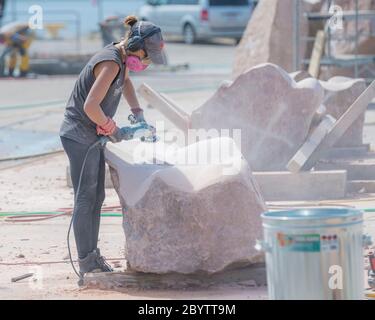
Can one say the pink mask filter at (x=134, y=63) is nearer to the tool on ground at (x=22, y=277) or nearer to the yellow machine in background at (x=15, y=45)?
the tool on ground at (x=22, y=277)

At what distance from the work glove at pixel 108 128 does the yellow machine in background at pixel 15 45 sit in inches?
690

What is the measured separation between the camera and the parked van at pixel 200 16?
104 ft

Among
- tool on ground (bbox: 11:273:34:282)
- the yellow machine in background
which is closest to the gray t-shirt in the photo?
tool on ground (bbox: 11:273:34:282)

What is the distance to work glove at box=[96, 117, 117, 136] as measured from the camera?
6809 millimetres

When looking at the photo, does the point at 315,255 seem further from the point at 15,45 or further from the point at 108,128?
the point at 15,45

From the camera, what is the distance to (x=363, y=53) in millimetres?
18203

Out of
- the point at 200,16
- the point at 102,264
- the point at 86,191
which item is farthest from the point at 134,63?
the point at 200,16

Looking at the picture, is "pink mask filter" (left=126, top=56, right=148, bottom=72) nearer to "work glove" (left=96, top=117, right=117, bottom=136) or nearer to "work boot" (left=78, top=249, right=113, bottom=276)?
"work glove" (left=96, top=117, right=117, bottom=136)

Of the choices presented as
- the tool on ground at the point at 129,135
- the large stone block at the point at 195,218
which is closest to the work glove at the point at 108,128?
the tool on ground at the point at 129,135

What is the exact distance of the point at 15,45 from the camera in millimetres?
24297

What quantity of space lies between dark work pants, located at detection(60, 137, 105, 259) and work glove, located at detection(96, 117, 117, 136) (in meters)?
0.21

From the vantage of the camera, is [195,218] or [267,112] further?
[267,112]

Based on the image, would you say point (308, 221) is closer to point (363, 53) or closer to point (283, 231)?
point (283, 231)

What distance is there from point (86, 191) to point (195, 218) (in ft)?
2.91
